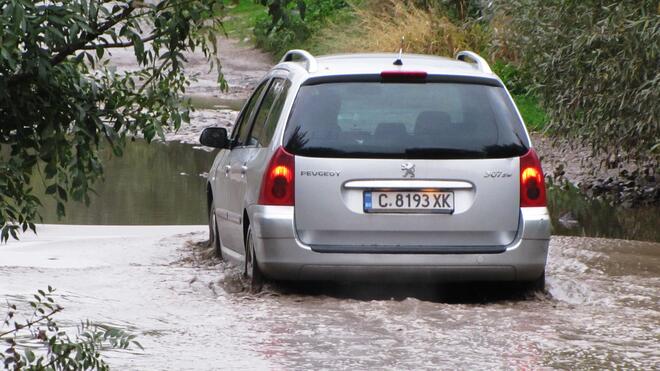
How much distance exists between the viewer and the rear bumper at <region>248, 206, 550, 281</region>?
28.1 ft

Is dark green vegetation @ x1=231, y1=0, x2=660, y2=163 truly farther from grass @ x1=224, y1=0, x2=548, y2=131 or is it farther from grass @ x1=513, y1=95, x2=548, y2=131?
grass @ x1=224, y1=0, x2=548, y2=131

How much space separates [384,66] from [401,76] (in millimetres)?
196

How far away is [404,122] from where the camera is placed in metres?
8.92

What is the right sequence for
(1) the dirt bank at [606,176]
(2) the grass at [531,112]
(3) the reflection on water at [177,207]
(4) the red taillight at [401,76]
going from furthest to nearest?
(2) the grass at [531,112]
(1) the dirt bank at [606,176]
(3) the reflection on water at [177,207]
(4) the red taillight at [401,76]

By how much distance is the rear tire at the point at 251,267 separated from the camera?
8.95 m

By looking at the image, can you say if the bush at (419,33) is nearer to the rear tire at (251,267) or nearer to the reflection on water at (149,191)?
the reflection on water at (149,191)

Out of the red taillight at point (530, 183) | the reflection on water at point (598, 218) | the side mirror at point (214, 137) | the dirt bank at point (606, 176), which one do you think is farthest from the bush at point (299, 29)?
the red taillight at point (530, 183)

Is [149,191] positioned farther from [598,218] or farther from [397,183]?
[397,183]

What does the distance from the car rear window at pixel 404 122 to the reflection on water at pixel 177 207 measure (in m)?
4.79

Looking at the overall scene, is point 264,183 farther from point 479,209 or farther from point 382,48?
point 382,48

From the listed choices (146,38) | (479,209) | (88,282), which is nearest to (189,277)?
(88,282)

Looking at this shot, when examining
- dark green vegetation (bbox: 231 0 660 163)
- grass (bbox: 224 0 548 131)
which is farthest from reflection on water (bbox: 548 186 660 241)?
grass (bbox: 224 0 548 131)

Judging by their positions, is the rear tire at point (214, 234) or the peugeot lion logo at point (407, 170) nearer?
the peugeot lion logo at point (407, 170)

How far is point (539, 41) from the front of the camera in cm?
1738
